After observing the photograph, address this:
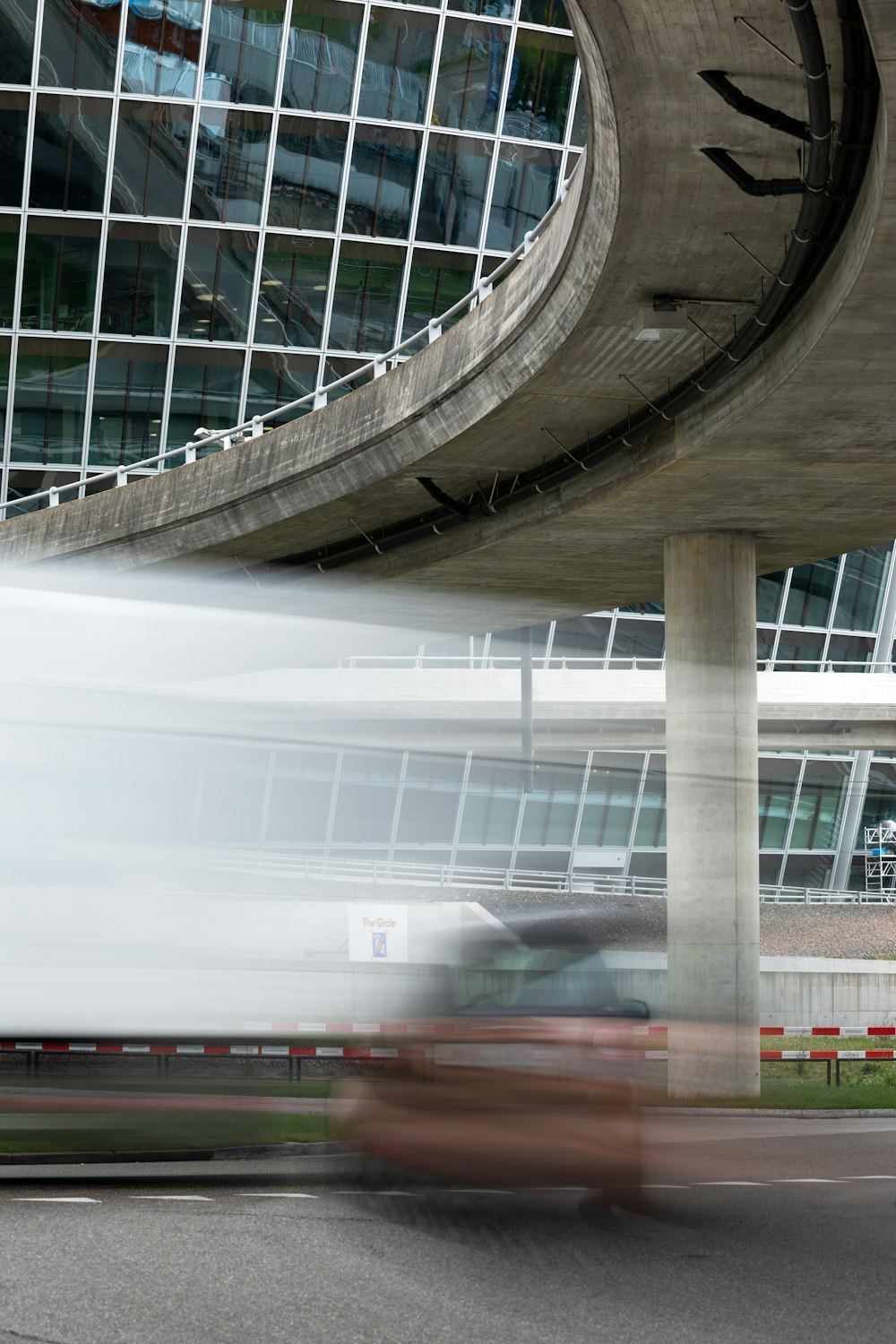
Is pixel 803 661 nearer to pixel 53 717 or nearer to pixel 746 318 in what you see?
pixel 746 318

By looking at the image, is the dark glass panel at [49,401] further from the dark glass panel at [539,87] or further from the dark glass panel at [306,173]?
the dark glass panel at [539,87]

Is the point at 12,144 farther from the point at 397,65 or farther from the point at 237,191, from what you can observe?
the point at 397,65

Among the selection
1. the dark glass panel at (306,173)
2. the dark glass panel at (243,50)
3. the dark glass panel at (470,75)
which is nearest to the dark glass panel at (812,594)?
the dark glass panel at (470,75)

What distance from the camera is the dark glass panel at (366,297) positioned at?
42.3 metres

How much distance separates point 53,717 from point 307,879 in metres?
2.48

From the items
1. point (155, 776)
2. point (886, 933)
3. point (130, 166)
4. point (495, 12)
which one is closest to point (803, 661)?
point (886, 933)

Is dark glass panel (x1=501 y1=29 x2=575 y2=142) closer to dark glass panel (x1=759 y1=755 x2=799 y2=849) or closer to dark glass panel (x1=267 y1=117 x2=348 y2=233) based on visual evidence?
dark glass panel (x1=267 y1=117 x2=348 y2=233)

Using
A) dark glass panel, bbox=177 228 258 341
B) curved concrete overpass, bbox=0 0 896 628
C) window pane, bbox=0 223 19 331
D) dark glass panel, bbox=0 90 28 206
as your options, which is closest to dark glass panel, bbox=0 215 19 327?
window pane, bbox=0 223 19 331

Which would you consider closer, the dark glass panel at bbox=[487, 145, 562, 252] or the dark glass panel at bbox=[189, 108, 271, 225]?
the dark glass panel at bbox=[189, 108, 271, 225]

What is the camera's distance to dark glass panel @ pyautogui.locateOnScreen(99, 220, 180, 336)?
41188 mm

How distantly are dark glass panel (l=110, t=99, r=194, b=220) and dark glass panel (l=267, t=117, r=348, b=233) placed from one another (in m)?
2.52

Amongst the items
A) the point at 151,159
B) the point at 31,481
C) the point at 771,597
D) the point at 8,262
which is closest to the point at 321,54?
the point at 151,159

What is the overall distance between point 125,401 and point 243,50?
9.94 m

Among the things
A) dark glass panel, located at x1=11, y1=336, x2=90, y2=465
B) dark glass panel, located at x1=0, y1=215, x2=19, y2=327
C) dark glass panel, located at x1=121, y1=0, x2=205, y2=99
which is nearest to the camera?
dark glass panel, located at x1=121, y1=0, x2=205, y2=99
